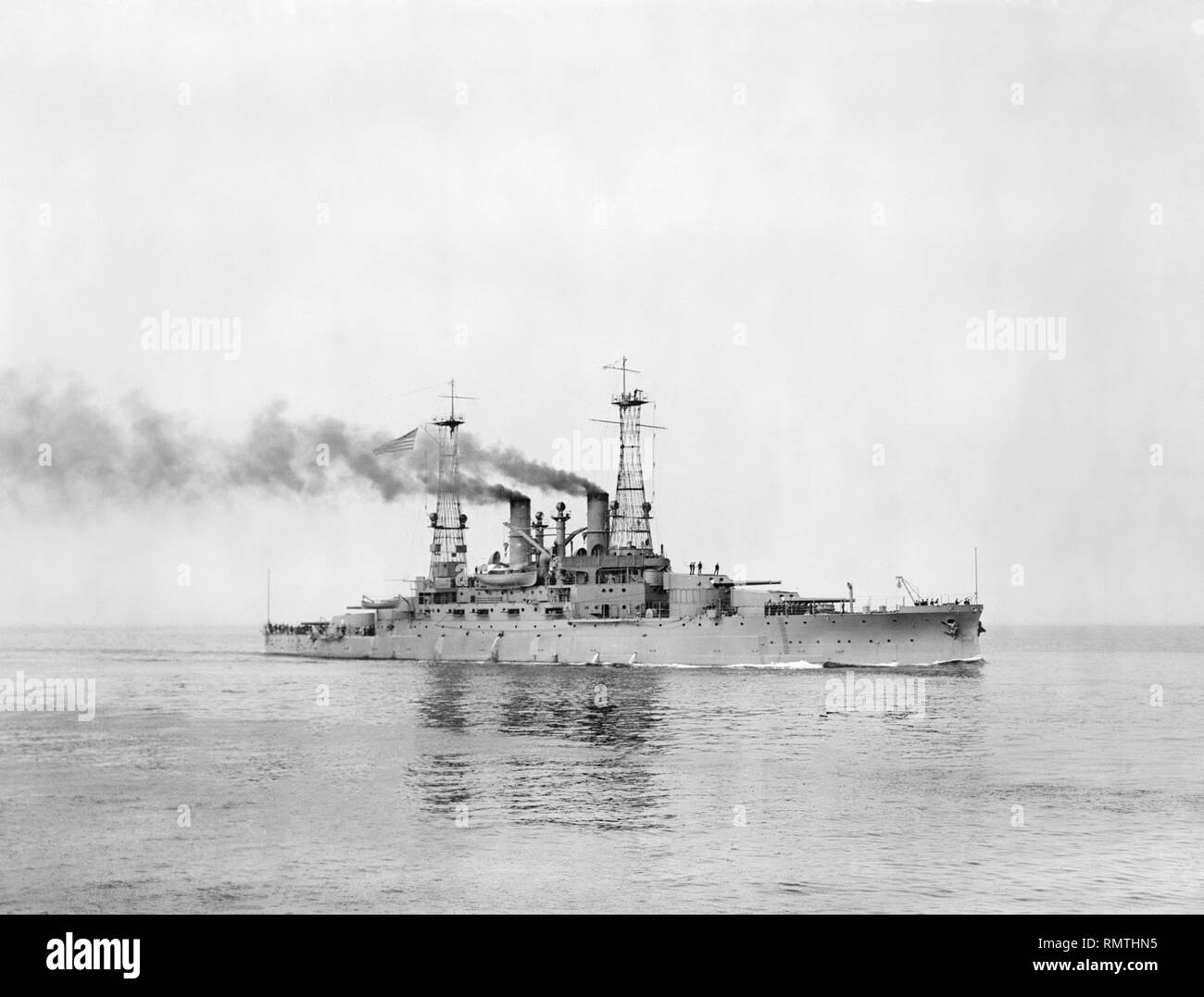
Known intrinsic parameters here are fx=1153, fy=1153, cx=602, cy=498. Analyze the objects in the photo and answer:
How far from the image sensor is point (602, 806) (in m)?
19.5

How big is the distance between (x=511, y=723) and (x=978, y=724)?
1309 cm

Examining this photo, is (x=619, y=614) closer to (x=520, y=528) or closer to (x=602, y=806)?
(x=520, y=528)

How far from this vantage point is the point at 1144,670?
68.7m

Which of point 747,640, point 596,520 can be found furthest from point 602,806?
point 596,520

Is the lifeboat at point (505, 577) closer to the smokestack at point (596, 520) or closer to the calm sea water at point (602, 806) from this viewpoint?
the smokestack at point (596, 520)

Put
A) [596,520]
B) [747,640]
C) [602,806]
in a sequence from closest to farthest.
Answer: [602,806]
[747,640]
[596,520]

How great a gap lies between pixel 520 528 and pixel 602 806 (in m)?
41.1

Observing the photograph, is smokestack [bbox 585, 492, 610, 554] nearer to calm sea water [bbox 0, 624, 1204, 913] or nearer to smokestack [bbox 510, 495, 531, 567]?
smokestack [bbox 510, 495, 531, 567]

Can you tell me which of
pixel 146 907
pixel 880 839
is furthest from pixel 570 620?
pixel 146 907

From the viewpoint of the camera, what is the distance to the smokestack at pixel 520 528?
60.0 meters

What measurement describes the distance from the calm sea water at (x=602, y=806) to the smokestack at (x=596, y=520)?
18.0 meters

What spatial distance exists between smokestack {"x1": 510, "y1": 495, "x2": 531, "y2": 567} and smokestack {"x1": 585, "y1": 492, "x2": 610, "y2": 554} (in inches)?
153

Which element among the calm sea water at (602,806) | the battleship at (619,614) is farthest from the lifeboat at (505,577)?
the calm sea water at (602,806)
